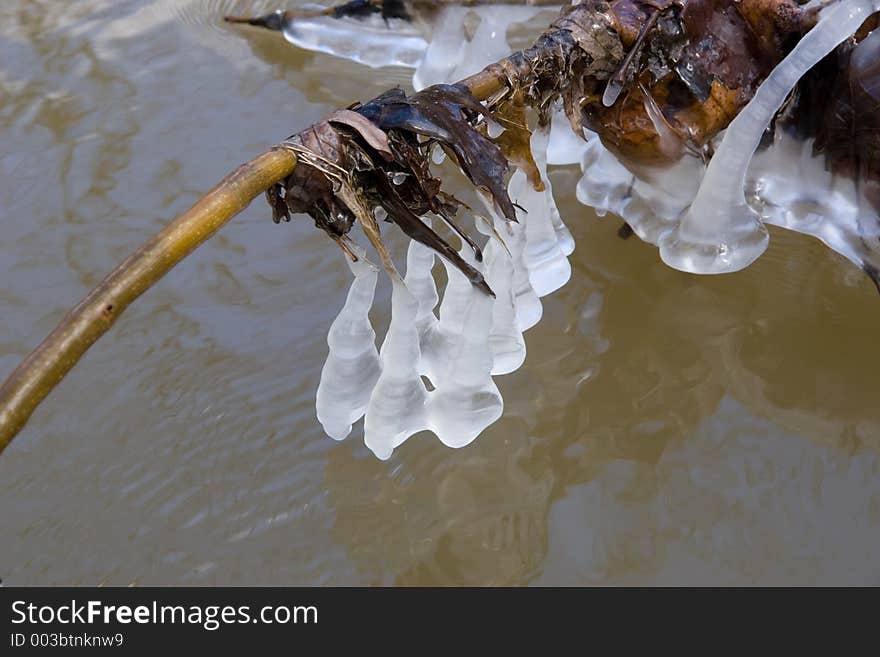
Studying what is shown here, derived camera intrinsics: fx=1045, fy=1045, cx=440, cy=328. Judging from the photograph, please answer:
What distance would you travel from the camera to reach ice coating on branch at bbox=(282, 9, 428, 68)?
8.27 ft

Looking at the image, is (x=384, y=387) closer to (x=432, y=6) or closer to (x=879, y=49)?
(x=879, y=49)

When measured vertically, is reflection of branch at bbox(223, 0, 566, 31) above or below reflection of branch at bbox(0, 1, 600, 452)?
below

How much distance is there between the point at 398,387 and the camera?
54.9 inches

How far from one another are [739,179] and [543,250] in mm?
313

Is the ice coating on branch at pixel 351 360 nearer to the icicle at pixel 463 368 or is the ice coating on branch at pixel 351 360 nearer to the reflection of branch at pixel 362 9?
the icicle at pixel 463 368

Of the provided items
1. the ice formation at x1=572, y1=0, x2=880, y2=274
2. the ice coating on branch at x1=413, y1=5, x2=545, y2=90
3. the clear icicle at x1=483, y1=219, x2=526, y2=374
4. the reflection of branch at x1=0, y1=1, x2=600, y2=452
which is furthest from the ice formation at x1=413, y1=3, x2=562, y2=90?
the reflection of branch at x1=0, y1=1, x2=600, y2=452

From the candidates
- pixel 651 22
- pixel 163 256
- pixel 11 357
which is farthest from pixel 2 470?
pixel 651 22

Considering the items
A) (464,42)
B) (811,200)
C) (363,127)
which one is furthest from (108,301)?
(464,42)

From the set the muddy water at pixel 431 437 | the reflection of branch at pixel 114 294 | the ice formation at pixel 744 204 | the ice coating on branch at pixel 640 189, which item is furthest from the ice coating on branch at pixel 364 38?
the reflection of branch at pixel 114 294

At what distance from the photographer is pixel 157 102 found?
99.0 inches

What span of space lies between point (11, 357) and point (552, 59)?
110 cm

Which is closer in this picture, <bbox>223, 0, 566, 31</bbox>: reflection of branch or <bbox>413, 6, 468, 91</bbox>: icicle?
<bbox>223, 0, 566, 31</bbox>: reflection of branch

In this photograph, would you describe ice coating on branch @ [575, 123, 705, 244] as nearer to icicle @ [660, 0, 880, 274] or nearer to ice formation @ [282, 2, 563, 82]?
icicle @ [660, 0, 880, 274]

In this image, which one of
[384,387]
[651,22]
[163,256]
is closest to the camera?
[163,256]
